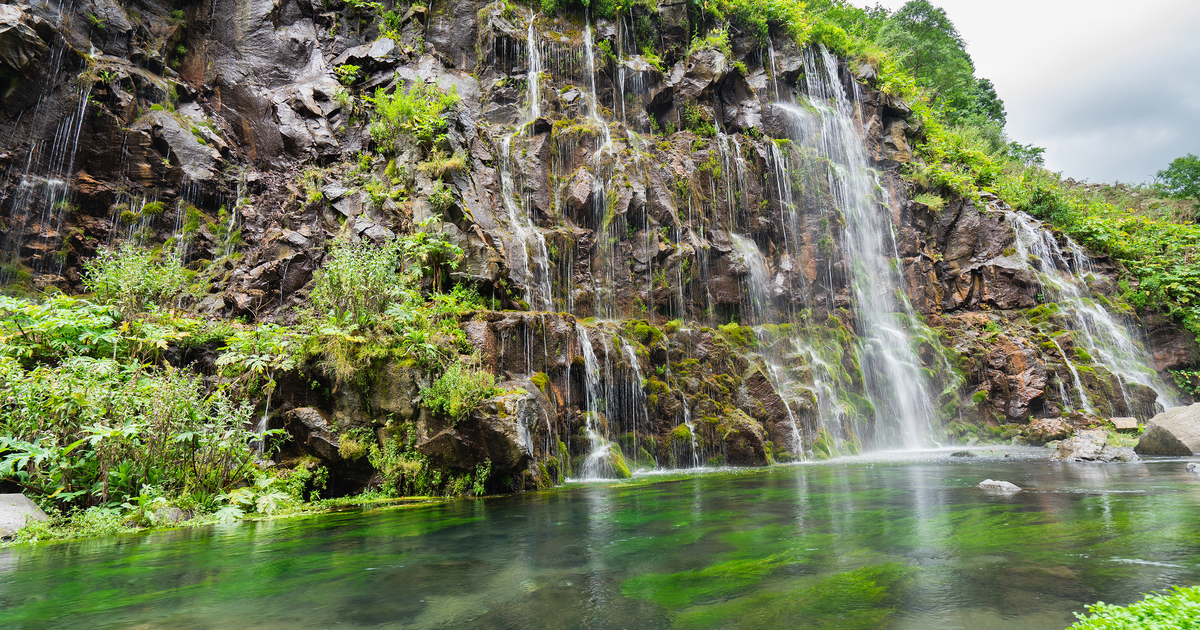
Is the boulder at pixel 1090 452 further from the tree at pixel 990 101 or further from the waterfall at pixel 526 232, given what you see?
the tree at pixel 990 101

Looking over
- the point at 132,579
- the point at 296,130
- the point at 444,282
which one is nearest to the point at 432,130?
the point at 444,282

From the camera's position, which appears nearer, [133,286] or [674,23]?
[133,286]

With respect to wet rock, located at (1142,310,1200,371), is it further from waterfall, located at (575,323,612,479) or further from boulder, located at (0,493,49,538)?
boulder, located at (0,493,49,538)

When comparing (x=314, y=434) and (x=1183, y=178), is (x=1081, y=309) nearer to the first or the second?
(x=1183, y=178)

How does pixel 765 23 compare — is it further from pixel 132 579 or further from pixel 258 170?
pixel 132 579

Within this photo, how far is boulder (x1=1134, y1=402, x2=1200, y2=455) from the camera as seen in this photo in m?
12.4

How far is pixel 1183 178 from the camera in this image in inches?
1072

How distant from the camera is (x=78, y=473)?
698cm

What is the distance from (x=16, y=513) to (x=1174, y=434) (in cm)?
2133

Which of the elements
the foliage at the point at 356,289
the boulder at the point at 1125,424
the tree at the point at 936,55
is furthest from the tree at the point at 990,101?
the foliage at the point at 356,289

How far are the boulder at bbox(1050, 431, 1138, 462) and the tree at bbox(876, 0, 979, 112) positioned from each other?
25.2 m

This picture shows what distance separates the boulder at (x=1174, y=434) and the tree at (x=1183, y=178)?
21.9 meters

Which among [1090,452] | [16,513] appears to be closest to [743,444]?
[1090,452]

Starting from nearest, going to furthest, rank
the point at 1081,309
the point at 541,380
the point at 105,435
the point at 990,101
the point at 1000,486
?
the point at 105,435
the point at 1000,486
the point at 541,380
the point at 1081,309
the point at 990,101
